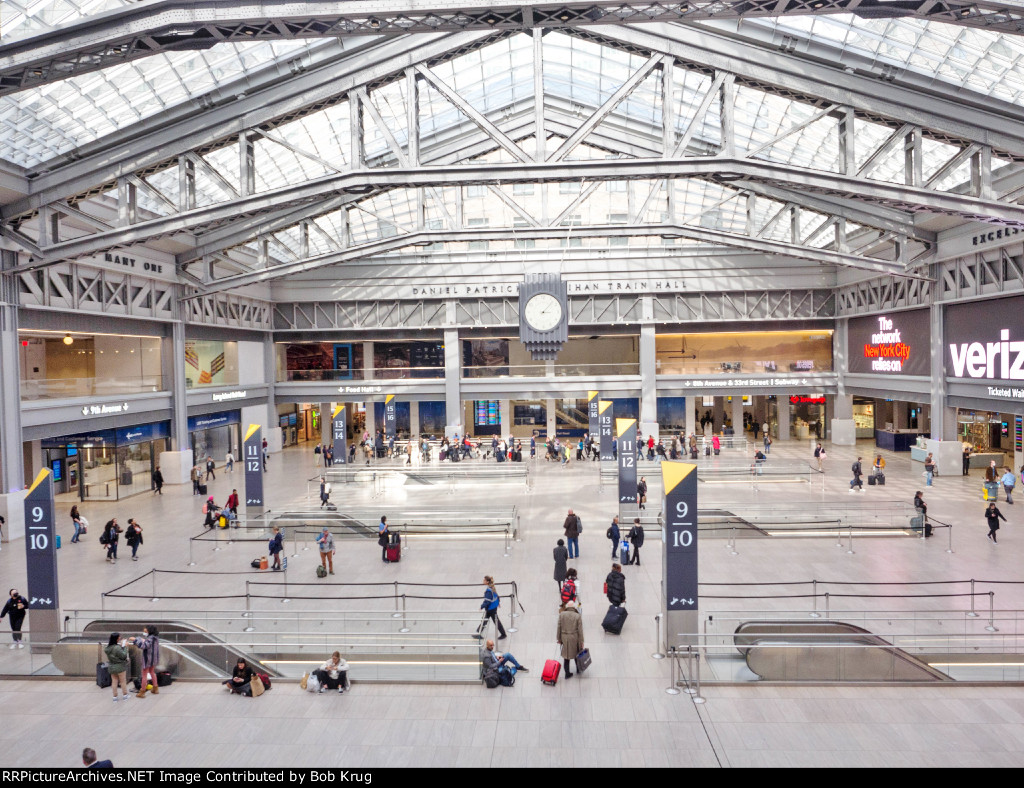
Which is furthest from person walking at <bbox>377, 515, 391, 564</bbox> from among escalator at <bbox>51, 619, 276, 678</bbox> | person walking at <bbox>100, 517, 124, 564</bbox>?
person walking at <bbox>100, 517, 124, 564</bbox>

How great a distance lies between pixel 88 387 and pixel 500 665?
2239 cm

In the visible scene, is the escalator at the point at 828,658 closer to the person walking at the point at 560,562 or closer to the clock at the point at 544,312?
the person walking at the point at 560,562

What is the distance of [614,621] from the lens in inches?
504

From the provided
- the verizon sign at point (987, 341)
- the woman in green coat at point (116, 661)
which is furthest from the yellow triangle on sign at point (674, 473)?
the verizon sign at point (987, 341)

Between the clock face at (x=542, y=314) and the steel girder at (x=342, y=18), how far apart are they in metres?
19.8

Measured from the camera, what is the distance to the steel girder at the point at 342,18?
34.3 feet

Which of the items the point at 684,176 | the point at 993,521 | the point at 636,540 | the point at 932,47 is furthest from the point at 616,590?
the point at 932,47

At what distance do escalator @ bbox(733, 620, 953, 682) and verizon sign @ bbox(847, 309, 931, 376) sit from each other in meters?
24.4

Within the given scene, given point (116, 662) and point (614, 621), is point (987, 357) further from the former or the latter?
point (116, 662)

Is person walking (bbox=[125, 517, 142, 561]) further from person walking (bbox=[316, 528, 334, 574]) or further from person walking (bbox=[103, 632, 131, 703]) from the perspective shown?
person walking (bbox=[103, 632, 131, 703])

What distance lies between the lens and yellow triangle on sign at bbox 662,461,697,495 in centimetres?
1177
